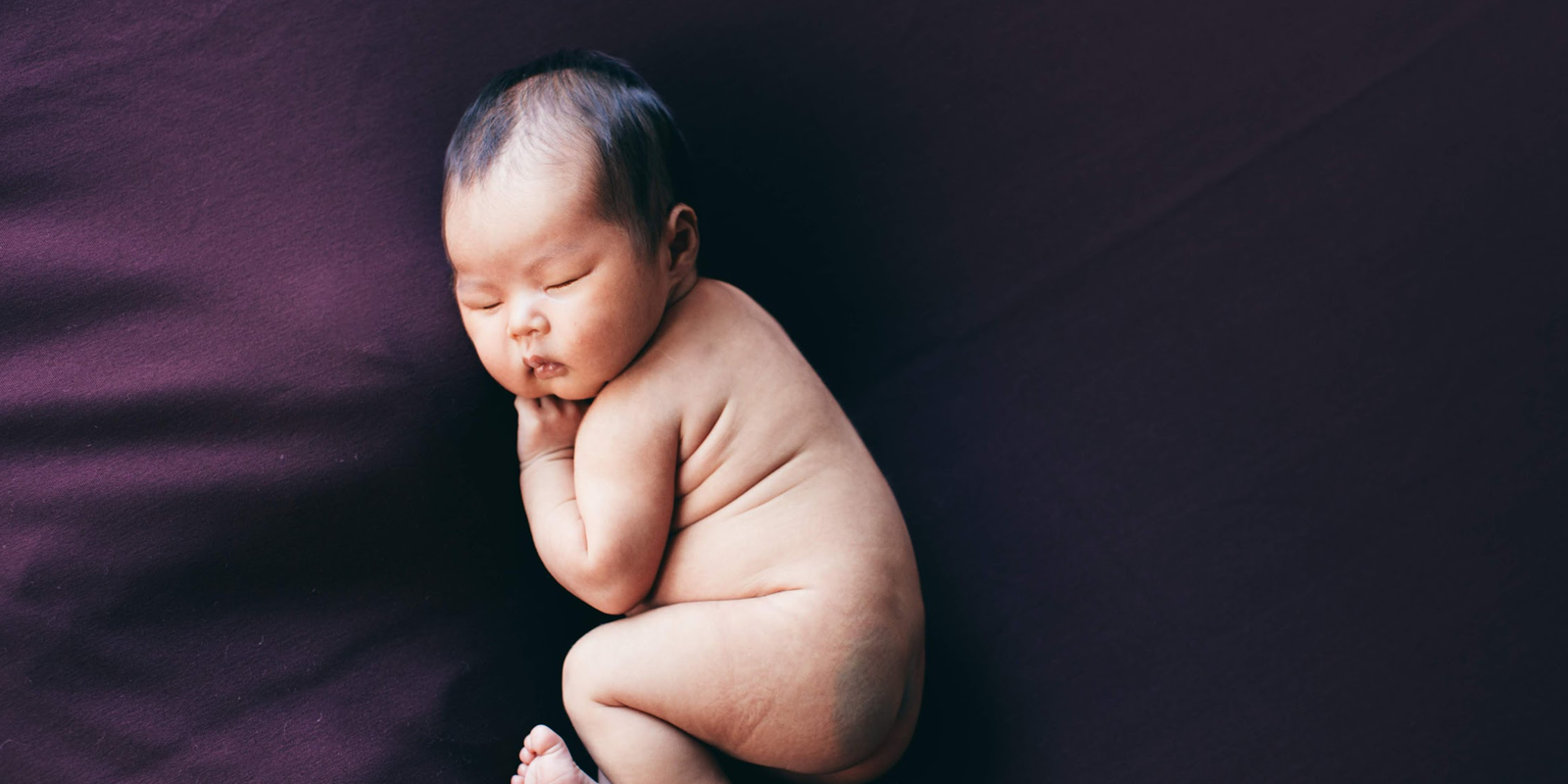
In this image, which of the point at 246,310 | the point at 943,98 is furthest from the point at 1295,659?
the point at 246,310

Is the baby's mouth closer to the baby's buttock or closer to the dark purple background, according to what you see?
the dark purple background

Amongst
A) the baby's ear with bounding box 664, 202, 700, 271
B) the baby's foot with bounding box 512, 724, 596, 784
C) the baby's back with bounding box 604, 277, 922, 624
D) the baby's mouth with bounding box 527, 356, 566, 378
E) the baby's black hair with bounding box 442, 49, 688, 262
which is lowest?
the baby's foot with bounding box 512, 724, 596, 784

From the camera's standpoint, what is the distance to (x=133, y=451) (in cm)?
110

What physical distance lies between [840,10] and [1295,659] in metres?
1.05

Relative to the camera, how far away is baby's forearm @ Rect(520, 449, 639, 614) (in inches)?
44.3

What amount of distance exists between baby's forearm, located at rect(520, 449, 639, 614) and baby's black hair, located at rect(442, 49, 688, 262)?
29cm

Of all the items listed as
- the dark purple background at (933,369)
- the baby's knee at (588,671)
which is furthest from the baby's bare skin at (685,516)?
the dark purple background at (933,369)

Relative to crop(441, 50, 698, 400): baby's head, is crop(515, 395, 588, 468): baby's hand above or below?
below

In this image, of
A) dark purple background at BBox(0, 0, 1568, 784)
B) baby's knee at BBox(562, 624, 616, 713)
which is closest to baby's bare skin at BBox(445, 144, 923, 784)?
baby's knee at BBox(562, 624, 616, 713)

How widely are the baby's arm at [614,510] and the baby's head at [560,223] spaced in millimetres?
67

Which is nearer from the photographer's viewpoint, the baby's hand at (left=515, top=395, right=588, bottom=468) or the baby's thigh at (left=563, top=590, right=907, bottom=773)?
the baby's thigh at (left=563, top=590, right=907, bottom=773)

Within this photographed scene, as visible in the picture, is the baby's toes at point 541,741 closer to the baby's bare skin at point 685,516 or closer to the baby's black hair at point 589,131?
the baby's bare skin at point 685,516

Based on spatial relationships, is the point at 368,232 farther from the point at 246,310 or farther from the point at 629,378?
the point at 629,378

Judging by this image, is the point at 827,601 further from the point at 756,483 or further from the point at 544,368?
the point at 544,368
